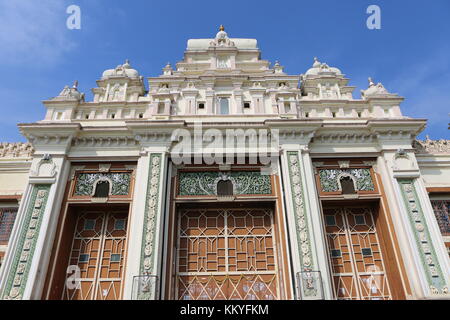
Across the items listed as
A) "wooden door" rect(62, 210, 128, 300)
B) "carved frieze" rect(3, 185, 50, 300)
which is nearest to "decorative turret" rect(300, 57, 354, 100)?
"wooden door" rect(62, 210, 128, 300)

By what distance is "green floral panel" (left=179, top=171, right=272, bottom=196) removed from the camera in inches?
463

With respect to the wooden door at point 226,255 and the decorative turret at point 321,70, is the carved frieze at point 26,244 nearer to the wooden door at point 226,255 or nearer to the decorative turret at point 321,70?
the wooden door at point 226,255

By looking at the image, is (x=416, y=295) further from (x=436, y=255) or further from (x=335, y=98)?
(x=335, y=98)

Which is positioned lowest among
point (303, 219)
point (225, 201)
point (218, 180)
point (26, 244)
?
point (26, 244)

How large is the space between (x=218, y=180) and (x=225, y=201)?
836mm

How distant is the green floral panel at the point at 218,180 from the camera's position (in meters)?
11.8

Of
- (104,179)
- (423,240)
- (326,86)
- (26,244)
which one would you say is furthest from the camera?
(326,86)

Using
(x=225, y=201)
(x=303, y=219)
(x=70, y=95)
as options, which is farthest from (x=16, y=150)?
(x=303, y=219)

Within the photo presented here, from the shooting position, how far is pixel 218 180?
39.3 feet

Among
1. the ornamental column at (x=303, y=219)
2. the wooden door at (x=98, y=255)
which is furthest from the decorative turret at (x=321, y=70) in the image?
the wooden door at (x=98, y=255)

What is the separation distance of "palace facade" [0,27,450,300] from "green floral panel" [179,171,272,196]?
0.04m

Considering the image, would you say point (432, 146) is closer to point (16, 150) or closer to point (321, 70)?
point (321, 70)
